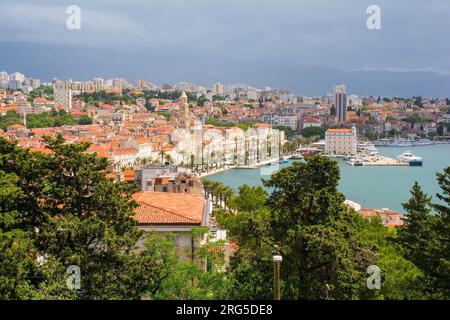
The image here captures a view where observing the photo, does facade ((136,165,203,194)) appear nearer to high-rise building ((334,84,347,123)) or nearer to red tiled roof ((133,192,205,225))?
red tiled roof ((133,192,205,225))

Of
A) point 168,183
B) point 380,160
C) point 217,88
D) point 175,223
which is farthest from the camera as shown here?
point 217,88

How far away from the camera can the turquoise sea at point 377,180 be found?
14.7m

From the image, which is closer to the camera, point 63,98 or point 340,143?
A: point 340,143

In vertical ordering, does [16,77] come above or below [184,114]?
above

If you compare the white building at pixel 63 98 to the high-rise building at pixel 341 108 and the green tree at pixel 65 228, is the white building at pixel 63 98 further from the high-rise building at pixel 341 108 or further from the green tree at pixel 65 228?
the green tree at pixel 65 228

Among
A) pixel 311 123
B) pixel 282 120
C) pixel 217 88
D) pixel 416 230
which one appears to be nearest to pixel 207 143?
pixel 282 120

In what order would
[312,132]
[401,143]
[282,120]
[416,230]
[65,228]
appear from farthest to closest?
1. [282,120]
2. [401,143]
3. [312,132]
4. [416,230]
5. [65,228]

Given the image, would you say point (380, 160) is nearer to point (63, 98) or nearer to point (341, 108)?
point (341, 108)

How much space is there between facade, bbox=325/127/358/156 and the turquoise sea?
1.81m

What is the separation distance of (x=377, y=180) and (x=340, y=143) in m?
7.82

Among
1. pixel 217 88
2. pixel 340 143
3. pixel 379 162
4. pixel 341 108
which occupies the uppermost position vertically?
pixel 217 88

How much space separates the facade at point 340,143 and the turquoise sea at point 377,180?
1.81 metres

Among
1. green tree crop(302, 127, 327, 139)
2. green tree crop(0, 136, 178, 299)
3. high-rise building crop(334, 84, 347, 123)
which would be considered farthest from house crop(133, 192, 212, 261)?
high-rise building crop(334, 84, 347, 123)

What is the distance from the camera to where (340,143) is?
1044 inches
